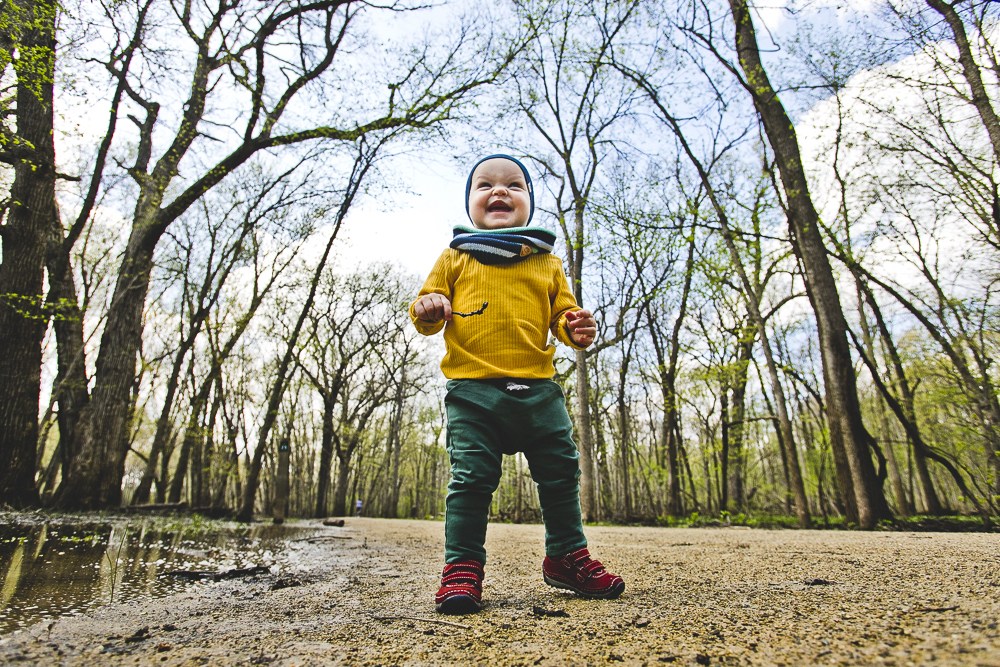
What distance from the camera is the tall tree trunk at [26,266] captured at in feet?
17.9

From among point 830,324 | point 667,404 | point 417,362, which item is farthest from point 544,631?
point 417,362

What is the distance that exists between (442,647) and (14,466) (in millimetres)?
7295

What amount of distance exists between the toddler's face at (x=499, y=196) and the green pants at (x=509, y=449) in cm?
79

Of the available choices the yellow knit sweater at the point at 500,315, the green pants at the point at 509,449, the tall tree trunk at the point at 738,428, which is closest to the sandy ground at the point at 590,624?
the green pants at the point at 509,449

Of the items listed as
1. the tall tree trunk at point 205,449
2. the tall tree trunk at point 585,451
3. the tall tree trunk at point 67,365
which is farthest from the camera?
the tall tree trunk at point 205,449

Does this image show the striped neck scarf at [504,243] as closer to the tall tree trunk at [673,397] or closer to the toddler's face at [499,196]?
the toddler's face at [499,196]

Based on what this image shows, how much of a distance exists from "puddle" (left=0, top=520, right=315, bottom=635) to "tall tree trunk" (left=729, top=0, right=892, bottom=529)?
5.87 m

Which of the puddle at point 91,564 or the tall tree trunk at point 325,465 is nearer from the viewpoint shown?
the puddle at point 91,564

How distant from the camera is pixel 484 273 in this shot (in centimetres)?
196

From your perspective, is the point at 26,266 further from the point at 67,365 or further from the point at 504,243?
the point at 504,243

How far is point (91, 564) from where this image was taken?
2.14m

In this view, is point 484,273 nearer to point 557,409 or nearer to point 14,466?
point 557,409

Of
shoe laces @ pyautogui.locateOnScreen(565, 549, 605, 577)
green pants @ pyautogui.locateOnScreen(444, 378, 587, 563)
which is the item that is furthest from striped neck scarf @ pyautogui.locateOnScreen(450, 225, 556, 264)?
shoe laces @ pyautogui.locateOnScreen(565, 549, 605, 577)

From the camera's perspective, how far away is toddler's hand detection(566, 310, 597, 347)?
74.7 inches
